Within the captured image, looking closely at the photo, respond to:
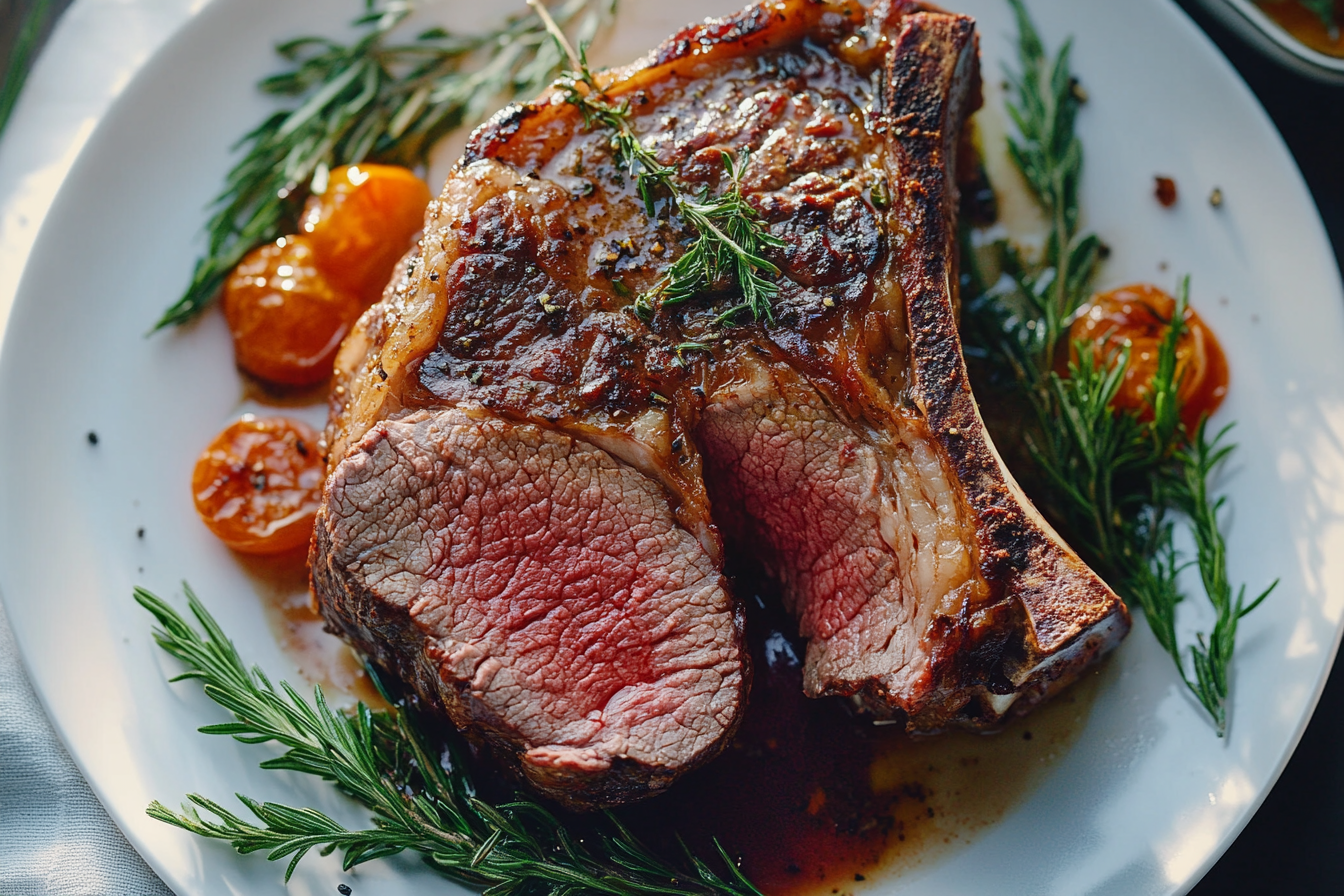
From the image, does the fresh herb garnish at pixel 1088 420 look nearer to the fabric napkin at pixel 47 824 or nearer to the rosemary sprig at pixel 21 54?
the fabric napkin at pixel 47 824

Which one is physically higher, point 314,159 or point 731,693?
point 314,159

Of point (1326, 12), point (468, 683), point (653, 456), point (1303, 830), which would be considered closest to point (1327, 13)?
point (1326, 12)

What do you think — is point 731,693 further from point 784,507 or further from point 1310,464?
point 1310,464

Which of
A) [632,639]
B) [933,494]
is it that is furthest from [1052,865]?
[632,639]

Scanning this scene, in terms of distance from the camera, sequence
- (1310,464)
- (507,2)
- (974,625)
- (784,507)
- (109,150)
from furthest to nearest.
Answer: (507,2) < (109,150) < (1310,464) < (784,507) < (974,625)

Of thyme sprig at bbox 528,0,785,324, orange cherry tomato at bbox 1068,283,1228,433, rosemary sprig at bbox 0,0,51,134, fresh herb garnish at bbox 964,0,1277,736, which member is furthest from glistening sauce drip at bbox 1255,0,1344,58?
rosemary sprig at bbox 0,0,51,134

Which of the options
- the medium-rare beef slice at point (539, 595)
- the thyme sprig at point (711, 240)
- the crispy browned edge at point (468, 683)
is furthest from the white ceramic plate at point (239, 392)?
the thyme sprig at point (711, 240)

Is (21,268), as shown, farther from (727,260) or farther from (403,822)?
(727,260)
